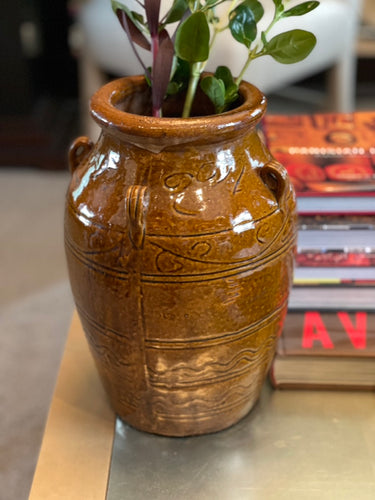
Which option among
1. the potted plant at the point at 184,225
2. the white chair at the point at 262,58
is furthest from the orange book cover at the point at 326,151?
the white chair at the point at 262,58

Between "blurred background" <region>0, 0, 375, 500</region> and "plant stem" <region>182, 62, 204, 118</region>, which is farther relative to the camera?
"blurred background" <region>0, 0, 375, 500</region>

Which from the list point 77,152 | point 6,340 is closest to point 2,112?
point 6,340

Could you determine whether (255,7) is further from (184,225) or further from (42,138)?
(42,138)

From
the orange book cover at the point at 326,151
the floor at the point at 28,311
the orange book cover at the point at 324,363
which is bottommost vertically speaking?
the floor at the point at 28,311

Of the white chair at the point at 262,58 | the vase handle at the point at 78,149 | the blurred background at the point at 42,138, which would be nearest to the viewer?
the vase handle at the point at 78,149

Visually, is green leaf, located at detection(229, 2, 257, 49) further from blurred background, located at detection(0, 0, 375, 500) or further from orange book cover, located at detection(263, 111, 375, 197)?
blurred background, located at detection(0, 0, 375, 500)

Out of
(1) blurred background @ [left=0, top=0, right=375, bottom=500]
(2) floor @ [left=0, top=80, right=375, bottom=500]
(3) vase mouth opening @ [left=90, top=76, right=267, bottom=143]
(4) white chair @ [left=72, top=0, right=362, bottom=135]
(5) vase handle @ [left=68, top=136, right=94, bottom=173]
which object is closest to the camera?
(3) vase mouth opening @ [left=90, top=76, right=267, bottom=143]

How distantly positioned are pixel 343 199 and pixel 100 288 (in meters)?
0.29

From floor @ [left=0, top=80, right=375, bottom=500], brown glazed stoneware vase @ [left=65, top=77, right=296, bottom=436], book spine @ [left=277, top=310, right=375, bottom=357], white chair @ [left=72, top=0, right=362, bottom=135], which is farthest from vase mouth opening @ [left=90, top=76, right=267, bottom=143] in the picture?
white chair @ [left=72, top=0, right=362, bottom=135]

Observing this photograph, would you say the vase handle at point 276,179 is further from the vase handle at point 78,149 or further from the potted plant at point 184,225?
the vase handle at point 78,149

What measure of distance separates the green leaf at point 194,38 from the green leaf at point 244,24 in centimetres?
5

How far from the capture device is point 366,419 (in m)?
0.67

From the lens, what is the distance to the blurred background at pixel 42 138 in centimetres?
109

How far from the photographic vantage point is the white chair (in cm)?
135
